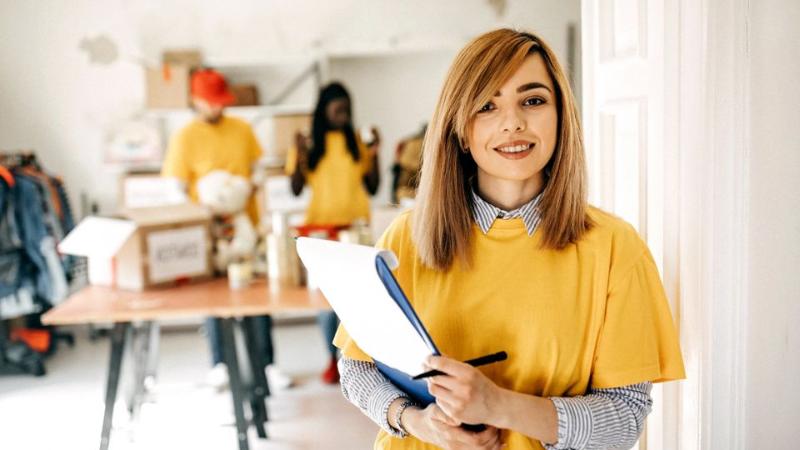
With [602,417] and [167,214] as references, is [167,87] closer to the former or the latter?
[167,214]

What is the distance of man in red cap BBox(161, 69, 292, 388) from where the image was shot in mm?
3969

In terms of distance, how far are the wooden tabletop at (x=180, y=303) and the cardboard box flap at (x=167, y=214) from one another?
29 centimetres

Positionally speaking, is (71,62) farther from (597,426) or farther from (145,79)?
(597,426)

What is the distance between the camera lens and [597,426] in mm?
1084

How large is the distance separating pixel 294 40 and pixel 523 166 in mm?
4825

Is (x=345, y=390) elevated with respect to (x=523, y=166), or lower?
lower

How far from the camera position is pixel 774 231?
1.28 metres

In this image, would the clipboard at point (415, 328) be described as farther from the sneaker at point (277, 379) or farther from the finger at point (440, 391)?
the sneaker at point (277, 379)

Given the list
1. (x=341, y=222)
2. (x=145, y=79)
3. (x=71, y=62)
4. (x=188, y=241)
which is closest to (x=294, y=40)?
(x=145, y=79)

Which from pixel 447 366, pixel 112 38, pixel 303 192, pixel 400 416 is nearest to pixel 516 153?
pixel 447 366

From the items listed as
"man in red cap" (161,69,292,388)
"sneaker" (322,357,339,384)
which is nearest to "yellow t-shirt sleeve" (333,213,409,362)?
"man in red cap" (161,69,292,388)

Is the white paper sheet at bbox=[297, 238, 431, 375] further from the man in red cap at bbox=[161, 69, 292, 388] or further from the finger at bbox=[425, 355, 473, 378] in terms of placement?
the man in red cap at bbox=[161, 69, 292, 388]

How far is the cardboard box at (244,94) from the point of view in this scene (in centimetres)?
555

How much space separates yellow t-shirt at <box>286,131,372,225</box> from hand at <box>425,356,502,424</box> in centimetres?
292
